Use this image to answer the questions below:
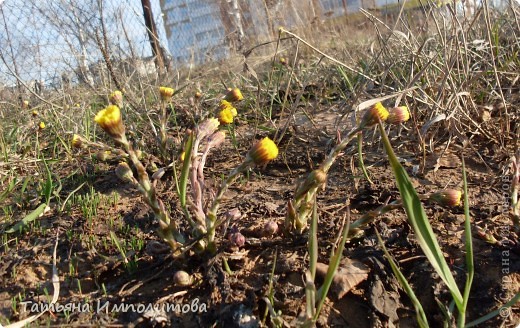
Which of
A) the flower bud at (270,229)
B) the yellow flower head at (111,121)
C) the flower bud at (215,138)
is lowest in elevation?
the flower bud at (270,229)

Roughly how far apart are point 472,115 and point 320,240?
38.4 inches

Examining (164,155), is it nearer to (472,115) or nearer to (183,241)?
(183,241)

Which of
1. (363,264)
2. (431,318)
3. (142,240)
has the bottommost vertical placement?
(431,318)

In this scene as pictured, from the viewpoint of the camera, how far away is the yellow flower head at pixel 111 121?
924 millimetres

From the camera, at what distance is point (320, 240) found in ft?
3.70

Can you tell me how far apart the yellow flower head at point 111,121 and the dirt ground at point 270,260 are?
1.00 ft

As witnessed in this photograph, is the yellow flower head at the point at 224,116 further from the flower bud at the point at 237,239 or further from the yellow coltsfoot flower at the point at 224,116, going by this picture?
the flower bud at the point at 237,239

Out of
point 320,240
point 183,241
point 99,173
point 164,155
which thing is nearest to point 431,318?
point 320,240

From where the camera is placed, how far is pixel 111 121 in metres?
0.93

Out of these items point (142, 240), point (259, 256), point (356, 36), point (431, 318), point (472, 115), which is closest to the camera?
point (431, 318)

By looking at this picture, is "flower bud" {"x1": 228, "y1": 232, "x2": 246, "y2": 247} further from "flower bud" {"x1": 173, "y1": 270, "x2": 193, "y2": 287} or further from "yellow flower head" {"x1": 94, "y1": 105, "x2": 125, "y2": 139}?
"yellow flower head" {"x1": 94, "y1": 105, "x2": 125, "y2": 139}

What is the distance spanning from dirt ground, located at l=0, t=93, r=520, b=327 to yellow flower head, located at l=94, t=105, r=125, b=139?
12.0 inches

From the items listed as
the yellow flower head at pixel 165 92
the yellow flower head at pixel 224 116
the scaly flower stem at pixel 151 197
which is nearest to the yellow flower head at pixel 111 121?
the scaly flower stem at pixel 151 197

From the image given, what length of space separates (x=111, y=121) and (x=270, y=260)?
0.51 metres
